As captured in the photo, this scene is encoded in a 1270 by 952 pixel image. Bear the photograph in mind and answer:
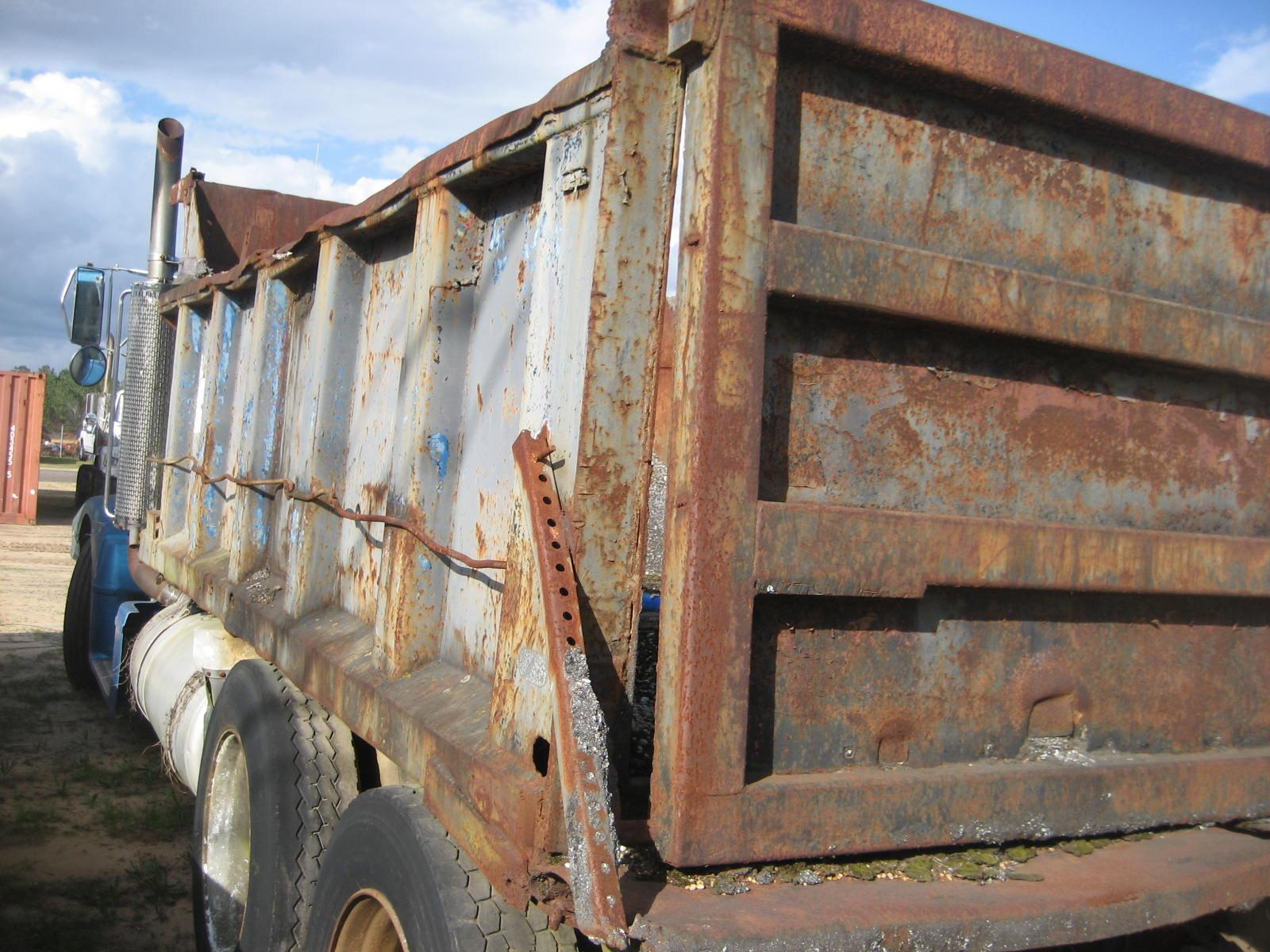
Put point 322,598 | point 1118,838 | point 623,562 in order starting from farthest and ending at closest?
1. point 322,598
2. point 1118,838
3. point 623,562

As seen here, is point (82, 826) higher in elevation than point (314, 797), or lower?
lower

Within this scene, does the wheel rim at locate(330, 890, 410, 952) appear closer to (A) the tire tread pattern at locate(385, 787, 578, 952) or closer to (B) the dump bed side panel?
(A) the tire tread pattern at locate(385, 787, 578, 952)

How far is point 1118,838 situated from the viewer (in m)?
2.07

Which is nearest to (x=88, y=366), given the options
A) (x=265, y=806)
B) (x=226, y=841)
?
(x=226, y=841)

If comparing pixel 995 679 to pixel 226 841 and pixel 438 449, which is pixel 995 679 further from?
pixel 226 841

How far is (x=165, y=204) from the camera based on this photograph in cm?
602

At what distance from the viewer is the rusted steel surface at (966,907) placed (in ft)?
4.99

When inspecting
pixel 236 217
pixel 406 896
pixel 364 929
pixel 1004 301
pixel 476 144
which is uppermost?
pixel 236 217

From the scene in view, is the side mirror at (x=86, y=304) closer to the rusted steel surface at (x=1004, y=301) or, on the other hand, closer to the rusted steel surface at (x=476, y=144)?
the rusted steel surface at (x=476, y=144)

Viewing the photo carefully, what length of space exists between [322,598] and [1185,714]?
2.11 meters

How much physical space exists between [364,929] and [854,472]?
1.27m

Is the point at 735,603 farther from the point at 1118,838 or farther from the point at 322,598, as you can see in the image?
the point at 322,598

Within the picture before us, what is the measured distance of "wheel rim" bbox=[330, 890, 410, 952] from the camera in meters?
2.12

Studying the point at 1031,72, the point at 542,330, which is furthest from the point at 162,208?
the point at 1031,72
